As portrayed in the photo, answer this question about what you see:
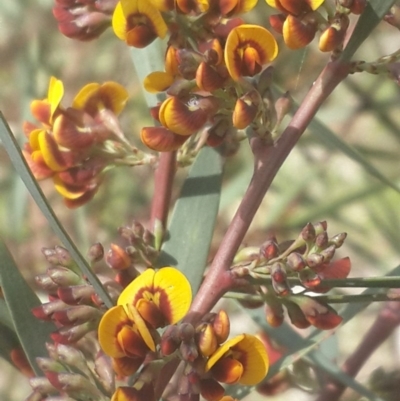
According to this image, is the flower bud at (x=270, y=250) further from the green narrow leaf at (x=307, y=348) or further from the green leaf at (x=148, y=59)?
the green leaf at (x=148, y=59)

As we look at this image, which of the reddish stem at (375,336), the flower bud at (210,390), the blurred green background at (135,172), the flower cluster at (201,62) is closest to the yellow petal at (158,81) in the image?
the flower cluster at (201,62)

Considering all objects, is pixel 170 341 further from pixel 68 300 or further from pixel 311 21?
pixel 311 21

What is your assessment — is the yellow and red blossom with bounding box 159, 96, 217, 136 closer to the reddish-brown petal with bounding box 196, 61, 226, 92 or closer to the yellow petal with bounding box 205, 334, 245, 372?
the reddish-brown petal with bounding box 196, 61, 226, 92

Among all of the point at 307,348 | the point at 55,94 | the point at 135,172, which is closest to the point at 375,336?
the point at 307,348

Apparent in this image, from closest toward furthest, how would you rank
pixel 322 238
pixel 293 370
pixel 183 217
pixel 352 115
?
pixel 322 238, pixel 183 217, pixel 293 370, pixel 352 115

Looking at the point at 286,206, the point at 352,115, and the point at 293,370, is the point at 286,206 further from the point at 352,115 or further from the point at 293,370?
the point at 293,370

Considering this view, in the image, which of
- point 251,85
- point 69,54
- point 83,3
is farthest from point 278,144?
point 69,54
